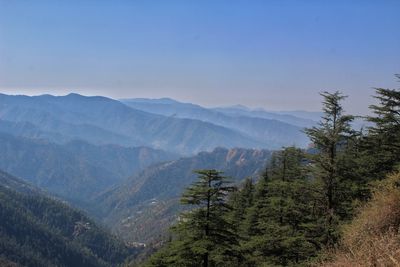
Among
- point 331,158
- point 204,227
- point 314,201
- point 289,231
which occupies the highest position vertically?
point 331,158

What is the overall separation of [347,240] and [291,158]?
1798 cm

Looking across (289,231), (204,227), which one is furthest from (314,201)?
(204,227)

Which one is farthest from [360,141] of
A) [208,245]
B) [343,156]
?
[208,245]

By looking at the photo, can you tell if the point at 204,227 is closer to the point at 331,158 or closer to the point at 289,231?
the point at 289,231

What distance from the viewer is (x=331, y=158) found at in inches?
964

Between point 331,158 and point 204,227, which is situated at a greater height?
point 331,158

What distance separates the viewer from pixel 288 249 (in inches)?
984

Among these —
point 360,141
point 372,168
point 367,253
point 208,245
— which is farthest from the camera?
point 360,141

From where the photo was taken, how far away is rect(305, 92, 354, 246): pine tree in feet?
79.6

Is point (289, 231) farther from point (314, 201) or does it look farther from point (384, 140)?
point (384, 140)

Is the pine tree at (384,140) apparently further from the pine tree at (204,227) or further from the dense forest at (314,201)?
the pine tree at (204,227)

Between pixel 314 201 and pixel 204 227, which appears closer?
pixel 204 227

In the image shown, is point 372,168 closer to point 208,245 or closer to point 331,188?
point 331,188

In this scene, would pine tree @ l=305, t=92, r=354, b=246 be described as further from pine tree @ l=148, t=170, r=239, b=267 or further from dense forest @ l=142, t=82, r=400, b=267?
pine tree @ l=148, t=170, r=239, b=267
